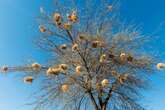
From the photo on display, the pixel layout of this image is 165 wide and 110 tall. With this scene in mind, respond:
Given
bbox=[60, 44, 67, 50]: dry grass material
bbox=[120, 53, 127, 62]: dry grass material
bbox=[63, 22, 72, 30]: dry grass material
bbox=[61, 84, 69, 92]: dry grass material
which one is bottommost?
bbox=[61, 84, 69, 92]: dry grass material

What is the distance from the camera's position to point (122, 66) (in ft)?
42.0

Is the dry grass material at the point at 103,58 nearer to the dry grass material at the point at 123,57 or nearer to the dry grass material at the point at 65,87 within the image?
the dry grass material at the point at 123,57

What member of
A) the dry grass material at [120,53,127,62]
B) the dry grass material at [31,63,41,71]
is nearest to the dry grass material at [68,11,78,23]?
the dry grass material at [31,63,41,71]

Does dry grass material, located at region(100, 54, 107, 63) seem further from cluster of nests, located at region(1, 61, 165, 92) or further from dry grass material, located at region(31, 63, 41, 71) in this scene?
dry grass material, located at region(31, 63, 41, 71)

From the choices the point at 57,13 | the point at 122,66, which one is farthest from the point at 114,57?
the point at 57,13

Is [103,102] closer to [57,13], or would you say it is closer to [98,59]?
[98,59]

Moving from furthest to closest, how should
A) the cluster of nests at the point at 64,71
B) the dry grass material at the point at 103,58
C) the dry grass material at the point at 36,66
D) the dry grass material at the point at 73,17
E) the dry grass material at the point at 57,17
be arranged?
the dry grass material at the point at 57,17, the dry grass material at the point at 73,17, the dry grass material at the point at 36,66, the dry grass material at the point at 103,58, the cluster of nests at the point at 64,71

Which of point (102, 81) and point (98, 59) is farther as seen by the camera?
point (98, 59)

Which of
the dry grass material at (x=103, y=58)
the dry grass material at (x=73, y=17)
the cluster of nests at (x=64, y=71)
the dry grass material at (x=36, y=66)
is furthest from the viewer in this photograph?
the dry grass material at (x=73, y=17)

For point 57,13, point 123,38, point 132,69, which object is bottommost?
point 132,69

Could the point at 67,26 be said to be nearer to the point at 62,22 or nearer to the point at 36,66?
the point at 62,22

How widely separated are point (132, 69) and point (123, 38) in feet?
3.64

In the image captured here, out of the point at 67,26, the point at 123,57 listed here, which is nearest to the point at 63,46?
the point at 67,26

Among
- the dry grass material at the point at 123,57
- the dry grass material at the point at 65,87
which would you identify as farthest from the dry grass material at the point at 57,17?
the dry grass material at the point at 123,57
